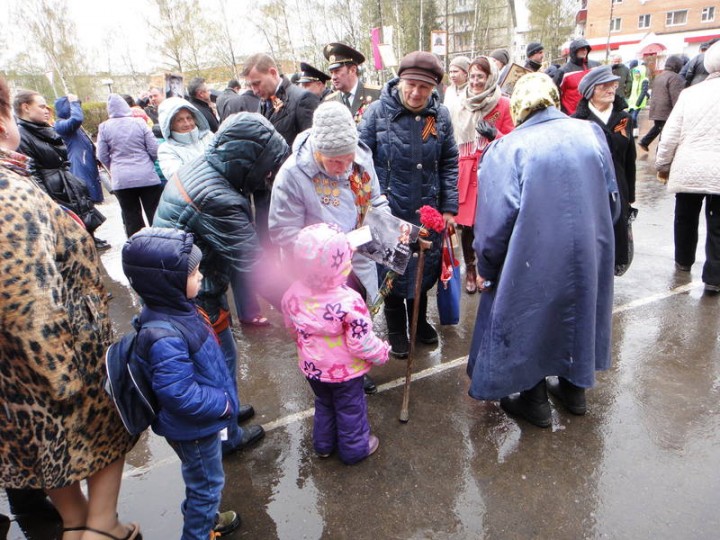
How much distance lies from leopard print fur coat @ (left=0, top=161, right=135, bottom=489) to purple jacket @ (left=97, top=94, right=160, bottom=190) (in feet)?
13.4

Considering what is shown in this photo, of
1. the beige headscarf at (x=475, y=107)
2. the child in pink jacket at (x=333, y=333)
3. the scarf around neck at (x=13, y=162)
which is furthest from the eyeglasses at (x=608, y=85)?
the scarf around neck at (x=13, y=162)

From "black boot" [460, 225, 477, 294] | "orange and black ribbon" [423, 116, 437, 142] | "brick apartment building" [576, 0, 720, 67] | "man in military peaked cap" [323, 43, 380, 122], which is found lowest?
"black boot" [460, 225, 477, 294]

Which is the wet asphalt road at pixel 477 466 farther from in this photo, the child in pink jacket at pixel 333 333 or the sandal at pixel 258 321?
the sandal at pixel 258 321

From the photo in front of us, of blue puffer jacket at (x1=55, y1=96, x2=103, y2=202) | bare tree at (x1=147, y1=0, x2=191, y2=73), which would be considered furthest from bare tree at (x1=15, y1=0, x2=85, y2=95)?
blue puffer jacket at (x1=55, y1=96, x2=103, y2=202)

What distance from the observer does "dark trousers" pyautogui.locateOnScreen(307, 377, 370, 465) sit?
2461mm

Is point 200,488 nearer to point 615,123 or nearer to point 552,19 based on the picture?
point 615,123

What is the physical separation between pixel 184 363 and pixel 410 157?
6.96ft

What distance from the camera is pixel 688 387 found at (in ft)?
9.86

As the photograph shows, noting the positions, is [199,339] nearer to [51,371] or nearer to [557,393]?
[51,371]

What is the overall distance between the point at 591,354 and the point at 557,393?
1.68 ft

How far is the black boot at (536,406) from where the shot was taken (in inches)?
107

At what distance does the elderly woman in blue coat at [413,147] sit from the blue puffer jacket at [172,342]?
182 cm

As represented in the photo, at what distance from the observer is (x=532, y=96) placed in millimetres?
2428

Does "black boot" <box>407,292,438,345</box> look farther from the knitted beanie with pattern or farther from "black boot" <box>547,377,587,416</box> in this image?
the knitted beanie with pattern
